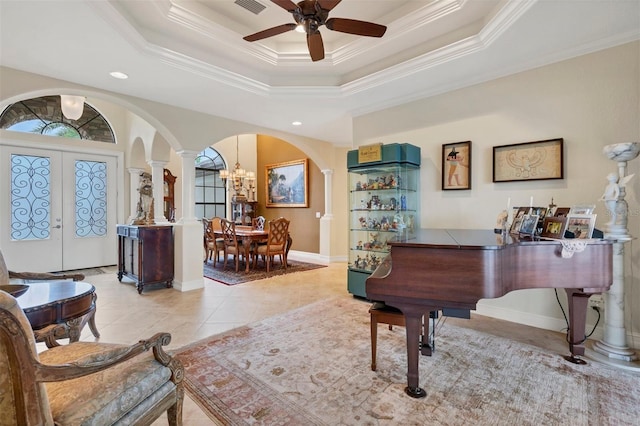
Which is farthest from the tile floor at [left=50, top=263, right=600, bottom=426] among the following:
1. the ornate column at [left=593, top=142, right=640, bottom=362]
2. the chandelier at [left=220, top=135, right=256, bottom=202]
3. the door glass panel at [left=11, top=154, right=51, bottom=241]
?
the chandelier at [left=220, top=135, right=256, bottom=202]

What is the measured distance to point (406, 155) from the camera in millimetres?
3641

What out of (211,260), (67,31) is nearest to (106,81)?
(67,31)

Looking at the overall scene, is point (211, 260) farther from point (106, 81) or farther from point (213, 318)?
point (106, 81)

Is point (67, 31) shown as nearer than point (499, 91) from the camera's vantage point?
Yes

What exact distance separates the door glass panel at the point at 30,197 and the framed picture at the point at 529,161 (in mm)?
7494

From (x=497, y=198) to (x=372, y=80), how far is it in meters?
2.06

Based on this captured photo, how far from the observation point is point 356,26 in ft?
7.95

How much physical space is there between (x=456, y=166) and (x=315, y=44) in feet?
7.38

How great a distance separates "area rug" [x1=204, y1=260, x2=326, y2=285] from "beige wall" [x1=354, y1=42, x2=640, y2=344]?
313cm

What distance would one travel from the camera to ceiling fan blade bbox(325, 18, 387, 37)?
7.77ft

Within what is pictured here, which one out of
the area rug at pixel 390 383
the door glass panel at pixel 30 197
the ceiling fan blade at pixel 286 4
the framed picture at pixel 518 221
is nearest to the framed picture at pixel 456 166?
the framed picture at pixel 518 221

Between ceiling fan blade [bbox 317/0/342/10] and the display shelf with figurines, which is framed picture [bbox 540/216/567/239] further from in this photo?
ceiling fan blade [bbox 317/0/342/10]

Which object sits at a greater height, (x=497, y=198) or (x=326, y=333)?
(x=497, y=198)

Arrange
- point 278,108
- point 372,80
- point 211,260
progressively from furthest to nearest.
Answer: point 211,260 < point 278,108 < point 372,80
